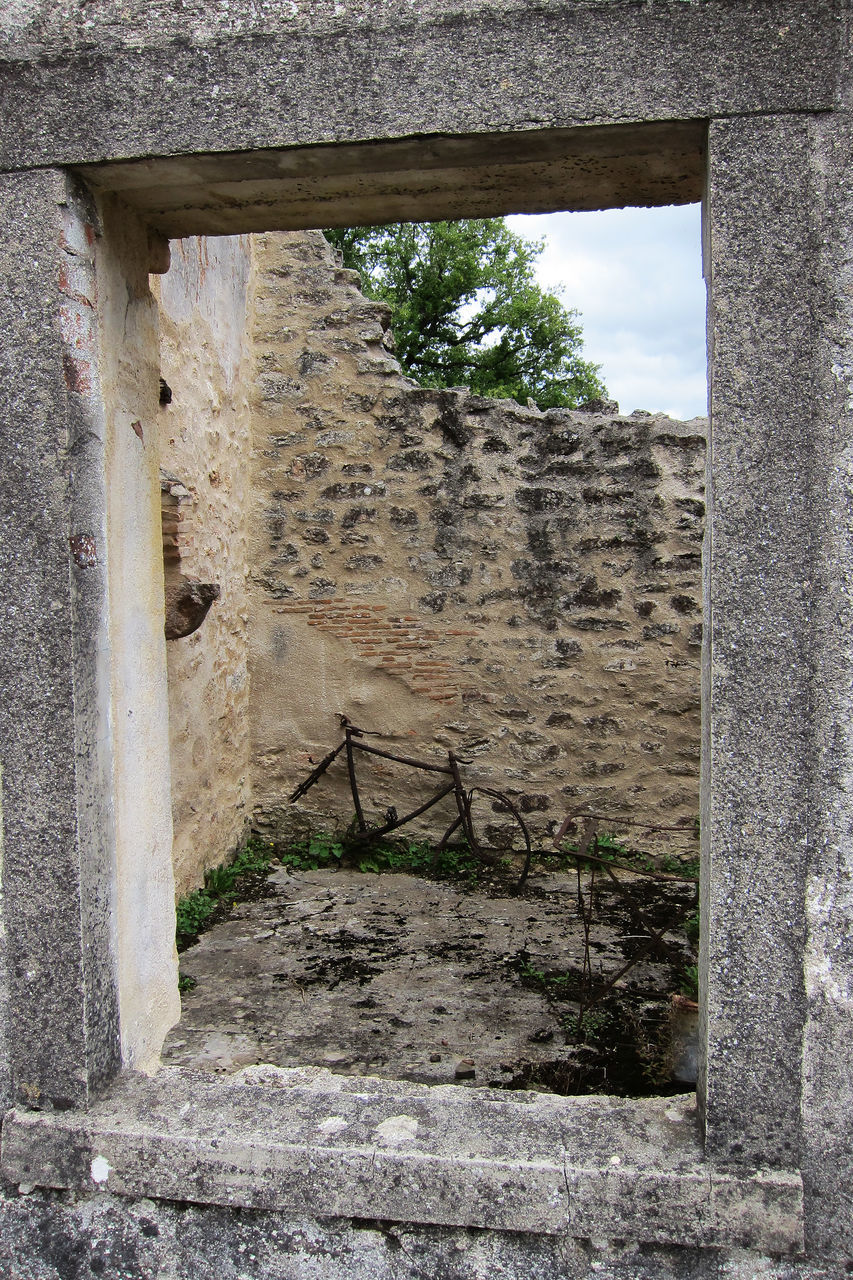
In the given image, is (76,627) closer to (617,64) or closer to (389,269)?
(617,64)

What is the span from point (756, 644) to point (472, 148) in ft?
3.53

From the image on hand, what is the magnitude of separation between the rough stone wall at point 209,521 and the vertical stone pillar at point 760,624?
3.05m

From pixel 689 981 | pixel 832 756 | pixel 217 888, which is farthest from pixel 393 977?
pixel 832 756

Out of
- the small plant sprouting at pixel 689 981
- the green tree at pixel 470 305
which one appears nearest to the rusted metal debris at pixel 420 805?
the small plant sprouting at pixel 689 981

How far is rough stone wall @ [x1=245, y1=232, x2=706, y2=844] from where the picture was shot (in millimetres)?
5227

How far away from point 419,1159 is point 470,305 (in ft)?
69.2

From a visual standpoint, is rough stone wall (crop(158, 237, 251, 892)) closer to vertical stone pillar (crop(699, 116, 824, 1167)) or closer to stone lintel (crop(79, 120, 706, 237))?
stone lintel (crop(79, 120, 706, 237))

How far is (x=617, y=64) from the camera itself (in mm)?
1591

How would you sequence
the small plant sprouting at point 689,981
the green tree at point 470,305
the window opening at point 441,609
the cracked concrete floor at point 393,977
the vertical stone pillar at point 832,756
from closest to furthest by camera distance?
the vertical stone pillar at point 832,756 → the cracked concrete floor at point 393,977 → the small plant sprouting at point 689,981 → the window opening at point 441,609 → the green tree at point 470,305

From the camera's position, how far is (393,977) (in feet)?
12.4

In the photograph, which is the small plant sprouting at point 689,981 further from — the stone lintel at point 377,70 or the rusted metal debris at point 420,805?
the stone lintel at point 377,70

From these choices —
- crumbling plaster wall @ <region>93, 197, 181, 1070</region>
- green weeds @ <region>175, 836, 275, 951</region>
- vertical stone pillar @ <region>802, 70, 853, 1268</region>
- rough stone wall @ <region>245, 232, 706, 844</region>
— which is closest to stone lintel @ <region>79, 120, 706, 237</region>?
crumbling plaster wall @ <region>93, 197, 181, 1070</region>

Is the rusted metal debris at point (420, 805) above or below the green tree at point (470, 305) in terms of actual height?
below

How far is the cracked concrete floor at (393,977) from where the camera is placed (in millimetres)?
3143
